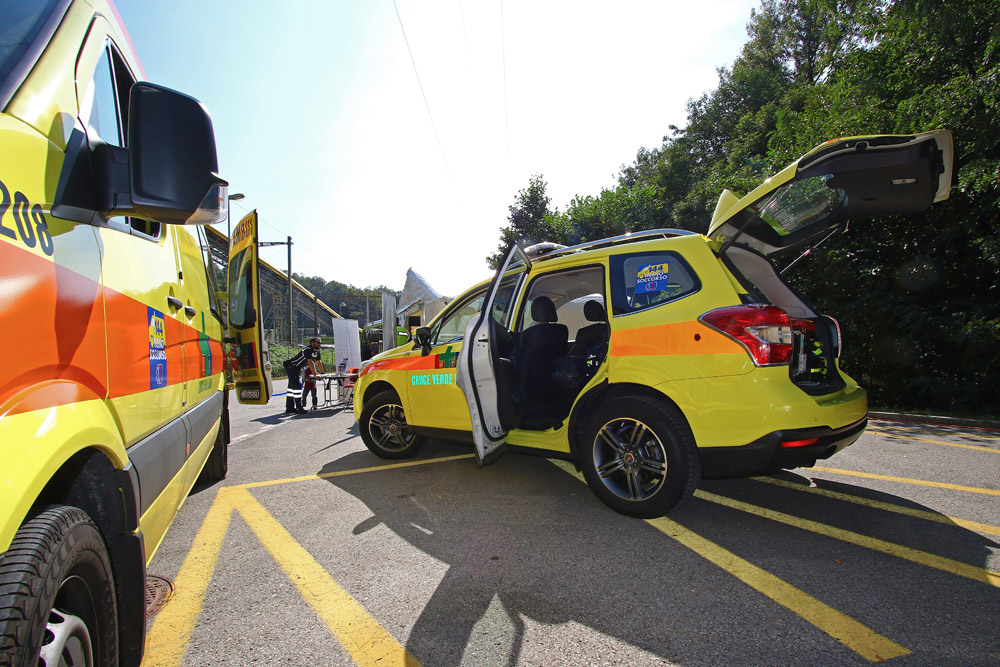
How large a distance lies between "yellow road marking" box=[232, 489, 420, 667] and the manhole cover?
1.69 ft

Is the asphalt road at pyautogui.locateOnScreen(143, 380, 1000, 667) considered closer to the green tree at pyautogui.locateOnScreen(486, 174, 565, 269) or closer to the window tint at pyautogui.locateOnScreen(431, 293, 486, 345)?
the window tint at pyautogui.locateOnScreen(431, 293, 486, 345)

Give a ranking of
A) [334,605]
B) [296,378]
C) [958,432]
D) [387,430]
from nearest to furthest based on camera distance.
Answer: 1. [334,605]
2. [387,430]
3. [958,432]
4. [296,378]

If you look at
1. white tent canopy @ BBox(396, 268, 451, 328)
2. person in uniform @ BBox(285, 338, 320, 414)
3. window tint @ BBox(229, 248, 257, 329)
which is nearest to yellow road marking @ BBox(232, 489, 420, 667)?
window tint @ BBox(229, 248, 257, 329)

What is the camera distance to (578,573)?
2430 millimetres

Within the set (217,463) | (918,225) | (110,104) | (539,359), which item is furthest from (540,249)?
(918,225)

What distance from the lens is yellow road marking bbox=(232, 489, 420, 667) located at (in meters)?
1.87

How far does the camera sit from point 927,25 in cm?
898

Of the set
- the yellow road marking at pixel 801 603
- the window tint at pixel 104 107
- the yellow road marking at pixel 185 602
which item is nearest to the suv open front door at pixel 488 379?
the yellow road marking at pixel 801 603

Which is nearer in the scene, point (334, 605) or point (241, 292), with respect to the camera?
point (334, 605)

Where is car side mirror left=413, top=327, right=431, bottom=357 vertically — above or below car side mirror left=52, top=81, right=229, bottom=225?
below

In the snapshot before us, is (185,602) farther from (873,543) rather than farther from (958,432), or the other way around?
(958,432)

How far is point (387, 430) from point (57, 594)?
3721mm

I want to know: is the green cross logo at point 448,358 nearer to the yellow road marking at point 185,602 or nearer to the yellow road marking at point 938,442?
the yellow road marking at point 185,602

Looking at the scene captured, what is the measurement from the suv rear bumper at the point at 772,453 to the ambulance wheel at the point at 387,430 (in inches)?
115
